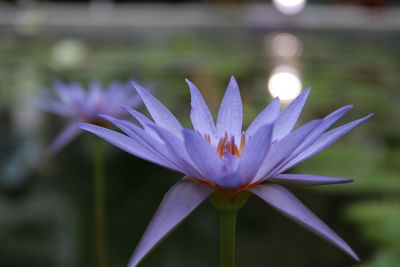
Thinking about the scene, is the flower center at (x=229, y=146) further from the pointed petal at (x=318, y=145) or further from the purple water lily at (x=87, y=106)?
the purple water lily at (x=87, y=106)

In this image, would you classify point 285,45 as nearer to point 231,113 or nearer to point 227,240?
point 231,113

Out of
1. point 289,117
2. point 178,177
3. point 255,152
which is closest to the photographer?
point 255,152

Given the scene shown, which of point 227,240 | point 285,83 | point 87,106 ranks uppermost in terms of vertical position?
point 285,83

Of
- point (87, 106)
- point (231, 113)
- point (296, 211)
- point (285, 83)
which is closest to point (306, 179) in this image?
point (296, 211)

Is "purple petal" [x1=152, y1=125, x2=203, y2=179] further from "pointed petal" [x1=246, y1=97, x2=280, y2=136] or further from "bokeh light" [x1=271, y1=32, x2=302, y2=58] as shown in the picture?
"bokeh light" [x1=271, y1=32, x2=302, y2=58]

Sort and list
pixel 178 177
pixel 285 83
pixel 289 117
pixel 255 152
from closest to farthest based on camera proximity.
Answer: pixel 255 152 < pixel 289 117 < pixel 178 177 < pixel 285 83

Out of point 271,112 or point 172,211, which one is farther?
point 271,112

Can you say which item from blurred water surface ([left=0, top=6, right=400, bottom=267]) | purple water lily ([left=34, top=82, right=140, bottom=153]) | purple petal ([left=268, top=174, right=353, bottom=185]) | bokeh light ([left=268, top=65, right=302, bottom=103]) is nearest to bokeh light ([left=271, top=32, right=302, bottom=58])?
bokeh light ([left=268, top=65, right=302, bottom=103])
